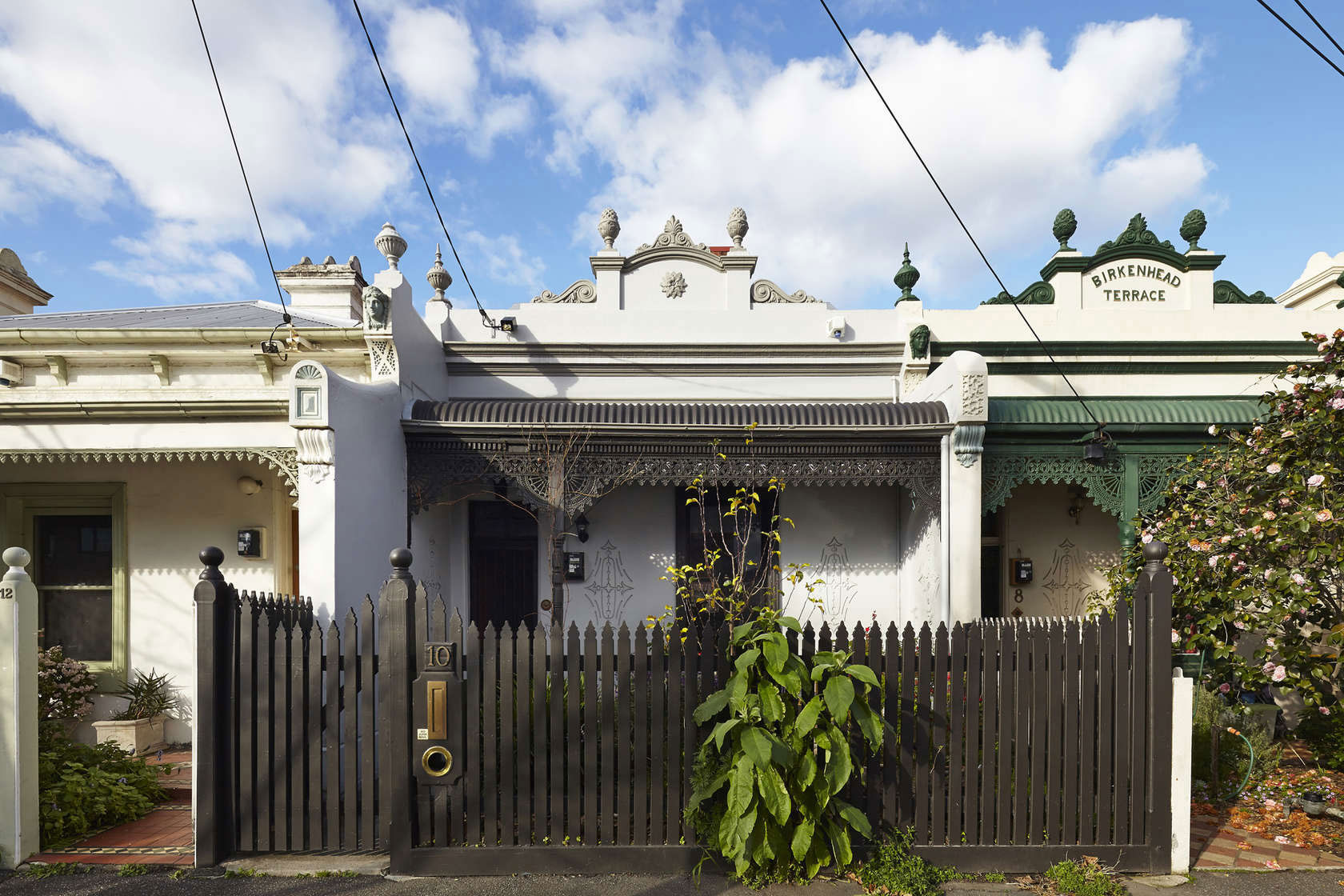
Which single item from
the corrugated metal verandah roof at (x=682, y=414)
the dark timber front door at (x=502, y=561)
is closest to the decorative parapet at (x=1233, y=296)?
the corrugated metal verandah roof at (x=682, y=414)

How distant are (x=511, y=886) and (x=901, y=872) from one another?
2076mm

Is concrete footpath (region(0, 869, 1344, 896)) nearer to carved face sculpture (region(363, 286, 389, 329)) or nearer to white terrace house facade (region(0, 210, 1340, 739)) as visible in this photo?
white terrace house facade (region(0, 210, 1340, 739))

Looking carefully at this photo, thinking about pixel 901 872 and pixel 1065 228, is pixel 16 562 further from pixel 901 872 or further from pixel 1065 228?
pixel 1065 228

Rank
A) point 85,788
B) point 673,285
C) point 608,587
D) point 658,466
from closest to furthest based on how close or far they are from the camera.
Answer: point 85,788 → point 658,466 → point 608,587 → point 673,285

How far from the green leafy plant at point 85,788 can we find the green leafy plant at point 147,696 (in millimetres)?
1592

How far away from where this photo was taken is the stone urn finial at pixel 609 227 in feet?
26.0

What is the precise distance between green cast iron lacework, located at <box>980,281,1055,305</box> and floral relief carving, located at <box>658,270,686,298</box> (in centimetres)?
372

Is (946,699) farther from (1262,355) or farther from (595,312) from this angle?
(1262,355)

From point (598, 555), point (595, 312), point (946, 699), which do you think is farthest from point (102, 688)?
point (946, 699)

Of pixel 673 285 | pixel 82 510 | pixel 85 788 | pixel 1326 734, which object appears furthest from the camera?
pixel 673 285

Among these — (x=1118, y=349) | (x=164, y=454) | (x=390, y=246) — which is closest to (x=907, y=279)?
(x=1118, y=349)

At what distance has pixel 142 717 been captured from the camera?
620cm

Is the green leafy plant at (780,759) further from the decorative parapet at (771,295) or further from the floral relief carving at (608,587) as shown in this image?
the decorative parapet at (771,295)

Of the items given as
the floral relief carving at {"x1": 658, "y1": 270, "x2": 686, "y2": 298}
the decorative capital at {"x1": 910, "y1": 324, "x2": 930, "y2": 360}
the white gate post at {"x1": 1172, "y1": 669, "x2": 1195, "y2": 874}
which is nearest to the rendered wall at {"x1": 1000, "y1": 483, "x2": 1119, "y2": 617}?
the decorative capital at {"x1": 910, "y1": 324, "x2": 930, "y2": 360}
